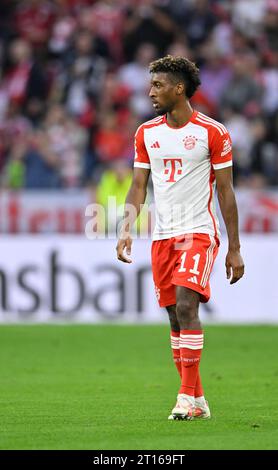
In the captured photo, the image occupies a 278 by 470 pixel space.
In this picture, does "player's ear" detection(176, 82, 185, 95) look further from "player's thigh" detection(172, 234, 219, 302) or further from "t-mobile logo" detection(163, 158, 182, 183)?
"player's thigh" detection(172, 234, 219, 302)

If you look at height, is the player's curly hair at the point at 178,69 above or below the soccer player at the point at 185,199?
above

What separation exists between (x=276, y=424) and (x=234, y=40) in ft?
45.5

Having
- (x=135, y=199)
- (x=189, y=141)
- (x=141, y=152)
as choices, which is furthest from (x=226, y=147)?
(x=135, y=199)

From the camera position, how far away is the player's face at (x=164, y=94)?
8.23 meters

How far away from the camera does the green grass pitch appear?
709 centimetres

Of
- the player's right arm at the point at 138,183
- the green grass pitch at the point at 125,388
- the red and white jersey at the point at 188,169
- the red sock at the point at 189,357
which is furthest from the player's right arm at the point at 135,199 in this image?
the green grass pitch at the point at 125,388

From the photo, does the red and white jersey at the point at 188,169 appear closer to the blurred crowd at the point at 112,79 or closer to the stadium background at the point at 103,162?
the stadium background at the point at 103,162

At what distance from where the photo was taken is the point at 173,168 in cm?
823

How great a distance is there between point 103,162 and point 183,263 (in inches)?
462

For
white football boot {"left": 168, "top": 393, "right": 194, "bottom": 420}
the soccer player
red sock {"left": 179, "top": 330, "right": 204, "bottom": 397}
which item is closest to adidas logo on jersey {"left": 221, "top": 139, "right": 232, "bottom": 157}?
the soccer player

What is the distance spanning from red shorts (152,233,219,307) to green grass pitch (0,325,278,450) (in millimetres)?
923

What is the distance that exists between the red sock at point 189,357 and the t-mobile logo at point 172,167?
112 cm
